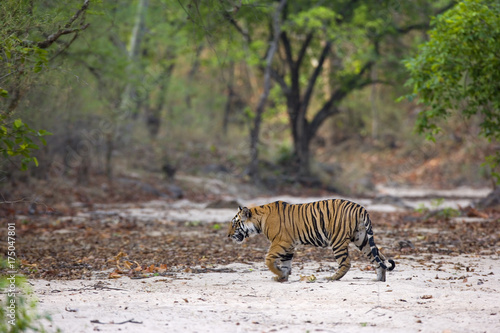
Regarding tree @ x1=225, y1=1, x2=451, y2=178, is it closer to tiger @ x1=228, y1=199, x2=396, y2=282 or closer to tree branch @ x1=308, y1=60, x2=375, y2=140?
tree branch @ x1=308, y1=60, x2=375, y2=140

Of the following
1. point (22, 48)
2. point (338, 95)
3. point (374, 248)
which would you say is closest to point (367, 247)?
point (374, 248)

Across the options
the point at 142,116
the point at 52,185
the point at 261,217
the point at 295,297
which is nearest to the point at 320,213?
the point at 261,217

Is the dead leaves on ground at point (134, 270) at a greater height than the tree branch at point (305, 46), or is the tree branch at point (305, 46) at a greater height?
the tree branch at point (305, 46)

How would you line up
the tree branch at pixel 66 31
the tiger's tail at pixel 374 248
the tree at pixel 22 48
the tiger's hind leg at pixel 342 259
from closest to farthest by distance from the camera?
the tree at pixel 22 48, the tiger's tail at pixel 374 248, the tiger's hind leg at pixel 342 259, the tree branch at pixel 66 31

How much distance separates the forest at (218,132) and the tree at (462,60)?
0.15 feet

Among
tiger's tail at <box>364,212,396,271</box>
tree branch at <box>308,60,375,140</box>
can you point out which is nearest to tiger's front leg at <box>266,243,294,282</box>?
tiger's tail at <box>364,212,396,271</box>

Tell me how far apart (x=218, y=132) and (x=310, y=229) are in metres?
26.9

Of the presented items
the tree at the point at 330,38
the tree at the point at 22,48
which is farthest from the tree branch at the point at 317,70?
the tree at the point at 22,48

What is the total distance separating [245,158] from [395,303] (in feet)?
77.7

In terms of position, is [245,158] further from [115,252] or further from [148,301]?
[148,301]

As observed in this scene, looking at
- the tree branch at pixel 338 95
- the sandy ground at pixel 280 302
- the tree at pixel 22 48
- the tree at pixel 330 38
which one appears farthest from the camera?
the tree branch at pixel 338 95

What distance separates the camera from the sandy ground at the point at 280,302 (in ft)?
17.7

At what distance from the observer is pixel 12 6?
7539mm

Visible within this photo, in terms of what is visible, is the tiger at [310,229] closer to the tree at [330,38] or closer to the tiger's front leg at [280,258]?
the tiger's front leg at [280,258]
